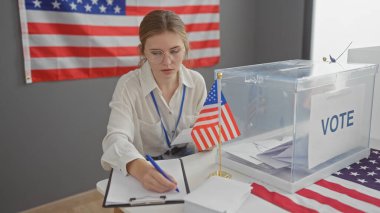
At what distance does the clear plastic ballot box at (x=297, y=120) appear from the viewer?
965mm

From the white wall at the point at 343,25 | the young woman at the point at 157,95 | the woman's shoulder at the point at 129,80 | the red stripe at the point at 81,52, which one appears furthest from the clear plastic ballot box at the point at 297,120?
the red stripe at the point at 81,52

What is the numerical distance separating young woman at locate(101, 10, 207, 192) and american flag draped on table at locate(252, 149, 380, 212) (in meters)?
Answer: 0.57

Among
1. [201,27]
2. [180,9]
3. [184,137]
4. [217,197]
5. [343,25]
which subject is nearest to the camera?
[217,197]

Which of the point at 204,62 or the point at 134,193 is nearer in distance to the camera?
the point at 134,193

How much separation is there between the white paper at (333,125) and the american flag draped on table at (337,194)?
0.24ft

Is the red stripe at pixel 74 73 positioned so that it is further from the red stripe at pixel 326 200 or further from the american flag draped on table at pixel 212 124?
the red stripe at pixel 326 200

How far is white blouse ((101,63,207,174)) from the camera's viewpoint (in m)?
1.35

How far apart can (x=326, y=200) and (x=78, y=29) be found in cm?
186

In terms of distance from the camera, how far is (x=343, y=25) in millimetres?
2553

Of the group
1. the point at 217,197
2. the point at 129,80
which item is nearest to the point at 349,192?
the point at 217,197

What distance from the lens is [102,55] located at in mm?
2320

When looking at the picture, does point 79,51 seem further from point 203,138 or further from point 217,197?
point 217,197

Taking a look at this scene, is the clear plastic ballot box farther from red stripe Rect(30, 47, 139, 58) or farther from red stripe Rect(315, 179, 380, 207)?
red stripe Rect(30, 47, 139, 58)

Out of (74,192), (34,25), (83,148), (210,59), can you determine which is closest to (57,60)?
(34,25)
